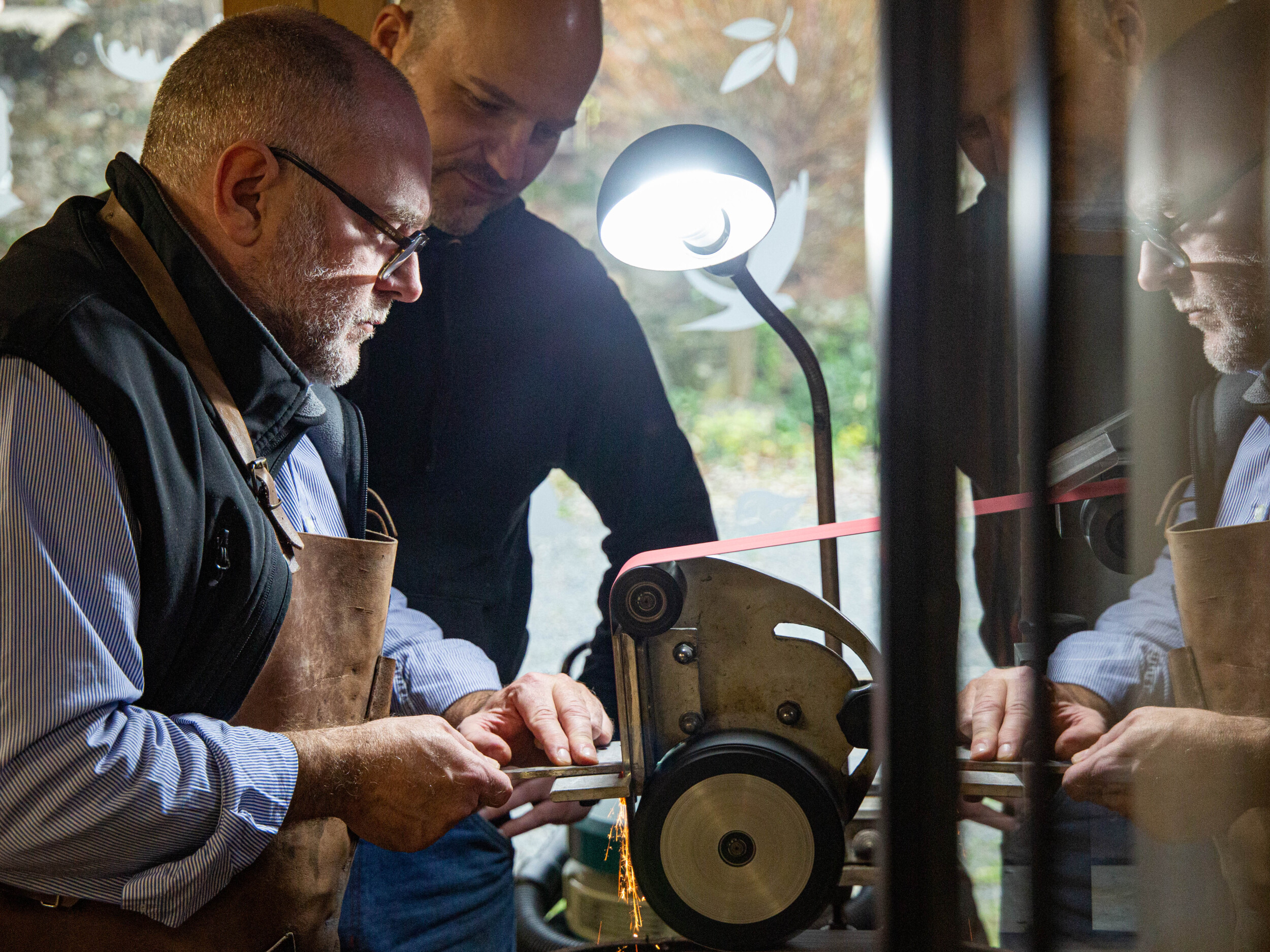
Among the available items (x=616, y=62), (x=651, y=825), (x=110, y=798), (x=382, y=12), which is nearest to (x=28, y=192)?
(x=382, y=12)

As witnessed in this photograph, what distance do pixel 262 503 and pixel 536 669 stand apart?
1.68ft

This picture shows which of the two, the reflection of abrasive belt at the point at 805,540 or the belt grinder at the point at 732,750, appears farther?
the belt grinder at the point at 732,750

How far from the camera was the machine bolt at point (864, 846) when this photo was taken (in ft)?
3.08

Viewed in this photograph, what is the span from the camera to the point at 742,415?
1329 millimetres

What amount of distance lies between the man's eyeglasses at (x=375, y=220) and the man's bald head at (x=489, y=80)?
0.19 meters

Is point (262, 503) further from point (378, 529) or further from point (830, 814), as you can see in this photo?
point (830, 814)

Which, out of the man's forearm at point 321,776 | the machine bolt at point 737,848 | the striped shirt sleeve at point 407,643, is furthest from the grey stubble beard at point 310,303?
the machine bolt at point 737,848

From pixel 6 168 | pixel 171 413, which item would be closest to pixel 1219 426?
pixel 171 413

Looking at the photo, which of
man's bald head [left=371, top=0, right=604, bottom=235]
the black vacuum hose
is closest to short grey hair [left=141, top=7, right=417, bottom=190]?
man's bald head [left=371, top=0, right=604, bottom=235]

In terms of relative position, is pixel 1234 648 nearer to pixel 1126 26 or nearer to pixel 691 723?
pixel 691 723

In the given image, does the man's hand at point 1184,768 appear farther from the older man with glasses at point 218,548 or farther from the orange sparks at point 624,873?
the orange sparks at point 624,873

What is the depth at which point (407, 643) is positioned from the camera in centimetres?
112

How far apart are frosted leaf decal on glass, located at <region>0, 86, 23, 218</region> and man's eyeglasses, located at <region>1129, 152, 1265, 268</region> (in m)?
1.47

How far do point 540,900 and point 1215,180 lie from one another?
127cm
